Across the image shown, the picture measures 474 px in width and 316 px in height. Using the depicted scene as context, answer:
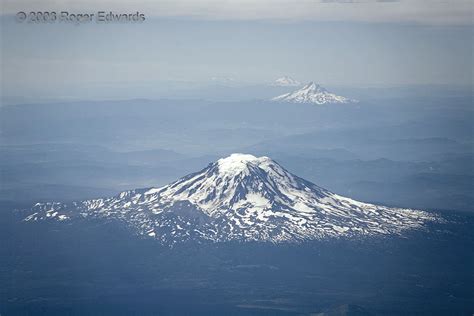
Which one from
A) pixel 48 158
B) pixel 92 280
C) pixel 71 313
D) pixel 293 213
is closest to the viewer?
pixel 71 313

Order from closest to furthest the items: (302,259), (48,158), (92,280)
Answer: (92,280), (302,259), (48,158)

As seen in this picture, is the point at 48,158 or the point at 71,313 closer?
the point at 71,313

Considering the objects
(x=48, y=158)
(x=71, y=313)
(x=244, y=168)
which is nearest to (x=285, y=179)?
(x=244, y=168)

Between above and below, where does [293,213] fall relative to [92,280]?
above

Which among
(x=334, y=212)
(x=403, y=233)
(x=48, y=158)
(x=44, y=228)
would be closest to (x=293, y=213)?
(x=334, y=212)

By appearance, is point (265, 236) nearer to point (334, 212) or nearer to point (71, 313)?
point (334, 212)

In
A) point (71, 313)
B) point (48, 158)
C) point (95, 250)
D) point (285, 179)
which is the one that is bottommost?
point (71, 313)
